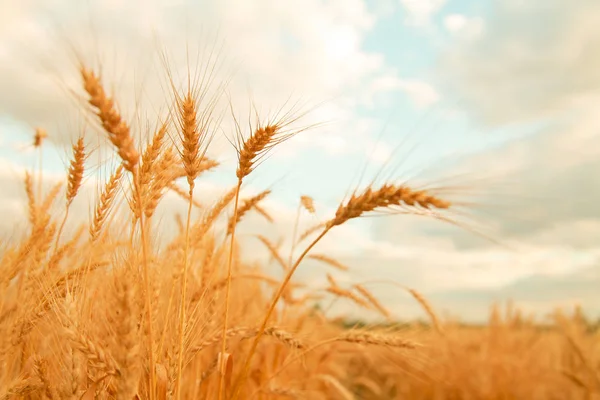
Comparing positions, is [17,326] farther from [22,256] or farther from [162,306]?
[162,306]

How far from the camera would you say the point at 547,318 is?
21.3 feet

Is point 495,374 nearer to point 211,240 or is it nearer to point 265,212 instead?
point 265,212

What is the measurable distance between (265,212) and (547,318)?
15.7 ft

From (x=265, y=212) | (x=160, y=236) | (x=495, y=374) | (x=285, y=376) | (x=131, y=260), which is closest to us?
(x=131, y=260)

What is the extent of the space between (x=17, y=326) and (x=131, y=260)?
0.55 meters

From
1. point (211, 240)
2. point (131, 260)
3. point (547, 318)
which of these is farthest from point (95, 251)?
point (547, 318)

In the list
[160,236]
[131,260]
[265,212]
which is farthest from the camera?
[265,212]

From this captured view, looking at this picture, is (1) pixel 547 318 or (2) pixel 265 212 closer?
(2) pixel 265 212

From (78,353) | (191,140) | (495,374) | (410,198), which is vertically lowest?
(495,374)

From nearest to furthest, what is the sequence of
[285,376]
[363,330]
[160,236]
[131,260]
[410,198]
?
[410,198]
[131,260]
[160,236]
[363,330]
[285,376]

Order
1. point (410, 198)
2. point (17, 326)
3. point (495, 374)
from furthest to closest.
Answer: point (495, 374) < point (17, 326) < point (410, 198)

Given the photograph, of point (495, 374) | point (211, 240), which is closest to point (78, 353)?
point (211, 240)

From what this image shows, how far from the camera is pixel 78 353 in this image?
1.63m

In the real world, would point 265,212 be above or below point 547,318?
above
